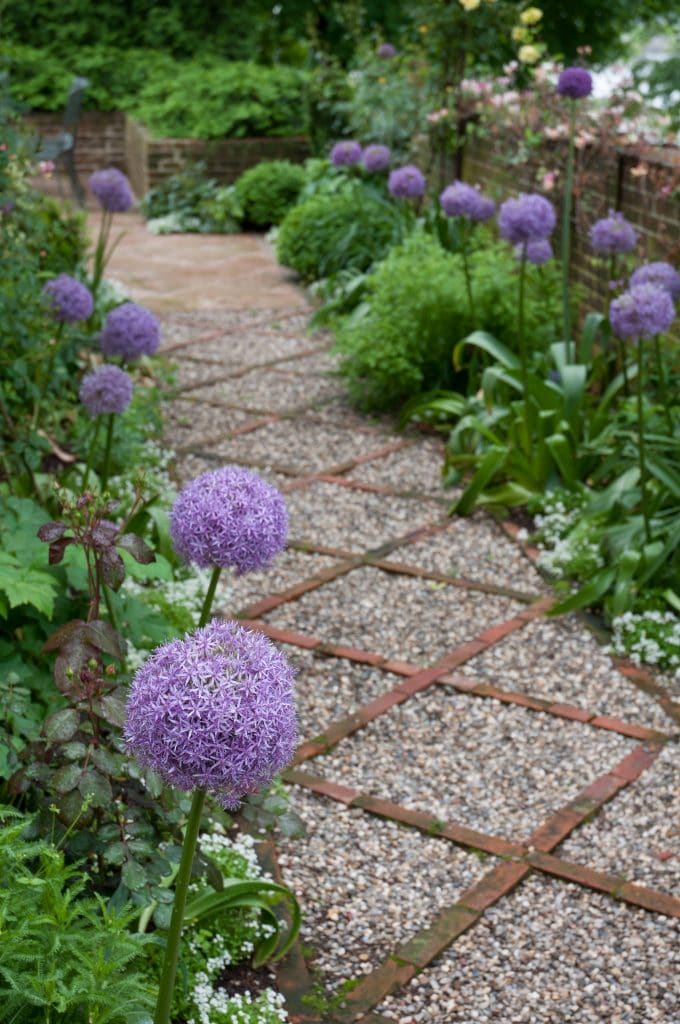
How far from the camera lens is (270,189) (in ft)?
36.8

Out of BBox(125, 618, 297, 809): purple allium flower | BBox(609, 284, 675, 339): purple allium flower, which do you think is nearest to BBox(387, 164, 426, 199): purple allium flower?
BBox(609, 284, 675, 339): purple allium flower

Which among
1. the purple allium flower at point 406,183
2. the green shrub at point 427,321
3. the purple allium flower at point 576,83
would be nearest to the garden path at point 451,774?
the green shrub at point 427,321

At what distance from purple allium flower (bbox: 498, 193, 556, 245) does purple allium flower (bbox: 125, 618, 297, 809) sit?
11.4 ft

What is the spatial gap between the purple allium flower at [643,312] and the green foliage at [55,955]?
2.46 metres

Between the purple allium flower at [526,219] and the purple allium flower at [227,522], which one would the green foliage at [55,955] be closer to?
the purple allium flower at [227,522]

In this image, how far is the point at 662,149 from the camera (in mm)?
5691

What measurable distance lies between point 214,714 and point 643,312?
2.53m

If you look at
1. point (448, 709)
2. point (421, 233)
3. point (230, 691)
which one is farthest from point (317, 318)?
point (230, 691)

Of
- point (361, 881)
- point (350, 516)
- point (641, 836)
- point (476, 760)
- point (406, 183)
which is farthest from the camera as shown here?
point (406, 183)

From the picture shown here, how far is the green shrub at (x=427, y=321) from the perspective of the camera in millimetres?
6051

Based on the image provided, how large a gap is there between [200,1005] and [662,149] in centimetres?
458

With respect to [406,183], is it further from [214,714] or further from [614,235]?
[214,714]

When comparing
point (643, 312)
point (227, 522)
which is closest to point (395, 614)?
point (643, 312)

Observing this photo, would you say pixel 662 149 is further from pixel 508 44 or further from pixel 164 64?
pixel 164 64
